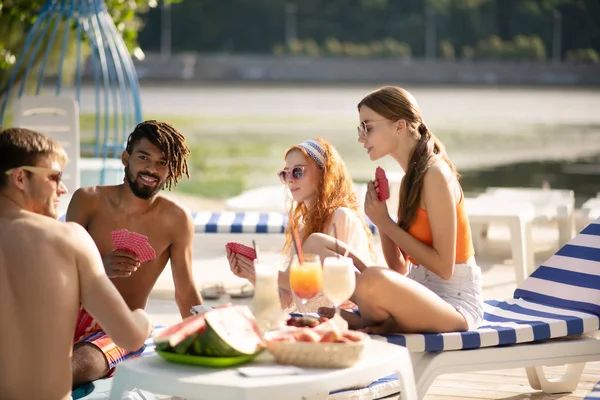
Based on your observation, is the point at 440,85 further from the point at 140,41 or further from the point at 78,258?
the point at 78,258

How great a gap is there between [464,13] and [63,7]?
77.1 metres

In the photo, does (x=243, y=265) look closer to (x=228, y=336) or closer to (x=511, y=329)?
(x=228, y=336)

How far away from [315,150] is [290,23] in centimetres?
8029

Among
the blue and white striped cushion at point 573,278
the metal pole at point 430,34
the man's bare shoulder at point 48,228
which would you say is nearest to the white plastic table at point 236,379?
the man's bare shoulder at point 48,228

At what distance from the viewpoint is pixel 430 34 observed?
80.2 metres

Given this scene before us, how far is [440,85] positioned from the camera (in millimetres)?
68500

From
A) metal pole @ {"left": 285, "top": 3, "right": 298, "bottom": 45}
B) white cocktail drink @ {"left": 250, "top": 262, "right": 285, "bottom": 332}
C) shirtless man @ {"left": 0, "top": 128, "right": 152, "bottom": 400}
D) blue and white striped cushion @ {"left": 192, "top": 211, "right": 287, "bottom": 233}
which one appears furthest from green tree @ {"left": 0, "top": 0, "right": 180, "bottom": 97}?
metal pole @ {"left": 285, "top": 3, "right": 298, "bottom": 45}

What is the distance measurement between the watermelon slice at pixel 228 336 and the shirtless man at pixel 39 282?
6.3 inches

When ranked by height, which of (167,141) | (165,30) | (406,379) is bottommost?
(406,379)

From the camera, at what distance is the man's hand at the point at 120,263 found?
9.52 feet

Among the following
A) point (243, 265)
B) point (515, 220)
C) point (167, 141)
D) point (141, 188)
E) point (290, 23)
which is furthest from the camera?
point (290, 23)

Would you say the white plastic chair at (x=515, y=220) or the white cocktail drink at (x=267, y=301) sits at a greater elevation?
the white cocktail drink at (x=267, y=301)

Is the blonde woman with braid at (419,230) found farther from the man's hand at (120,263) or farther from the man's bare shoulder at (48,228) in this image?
the man's bare shoulder at (48,228)

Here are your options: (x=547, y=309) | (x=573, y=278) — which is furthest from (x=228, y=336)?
(x=573, y=278)
